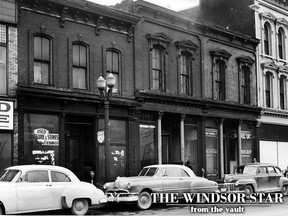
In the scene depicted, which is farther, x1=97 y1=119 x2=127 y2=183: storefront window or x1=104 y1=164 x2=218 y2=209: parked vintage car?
x1=97 y1=119 x2=127 y2=183: storefront window

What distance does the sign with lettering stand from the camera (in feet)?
60.1

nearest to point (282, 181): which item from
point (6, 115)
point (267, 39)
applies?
point (6, 115)

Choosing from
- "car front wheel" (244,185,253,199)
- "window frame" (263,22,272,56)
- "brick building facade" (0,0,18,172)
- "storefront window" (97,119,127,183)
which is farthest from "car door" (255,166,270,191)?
"window frame" (263,22,272,56)

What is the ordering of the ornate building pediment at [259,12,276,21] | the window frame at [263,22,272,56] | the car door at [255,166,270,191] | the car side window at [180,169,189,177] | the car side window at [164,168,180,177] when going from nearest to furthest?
1. the car side window at [164,168,180,177]
2. the car side window at [180,169,189,177]
3. the car door at [255,166,270,191]
4. the ornate building pediment at [259,12,276,21]
5. the window frame at [263,22,272,56]

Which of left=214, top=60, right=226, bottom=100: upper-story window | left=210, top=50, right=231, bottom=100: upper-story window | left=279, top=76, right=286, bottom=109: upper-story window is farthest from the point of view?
left=279, top=76, right=286, bottom=109: upper-story window

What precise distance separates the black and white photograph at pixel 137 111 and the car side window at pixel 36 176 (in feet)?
0.13

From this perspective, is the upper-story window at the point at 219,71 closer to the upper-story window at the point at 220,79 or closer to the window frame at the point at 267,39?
the upper-story window at the point at 220,79

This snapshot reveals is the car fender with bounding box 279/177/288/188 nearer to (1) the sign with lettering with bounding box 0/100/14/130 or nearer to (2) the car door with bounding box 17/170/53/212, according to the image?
(2) the car door with bounding box 17/170/53/212

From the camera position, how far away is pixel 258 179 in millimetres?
20906

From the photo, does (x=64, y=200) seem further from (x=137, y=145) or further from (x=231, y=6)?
(x=231, y=6)

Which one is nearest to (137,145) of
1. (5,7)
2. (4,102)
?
(4,102)

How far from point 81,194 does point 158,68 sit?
12.1 metres

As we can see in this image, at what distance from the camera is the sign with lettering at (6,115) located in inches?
721

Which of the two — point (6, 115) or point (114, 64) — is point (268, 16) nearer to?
point (114, 64)
